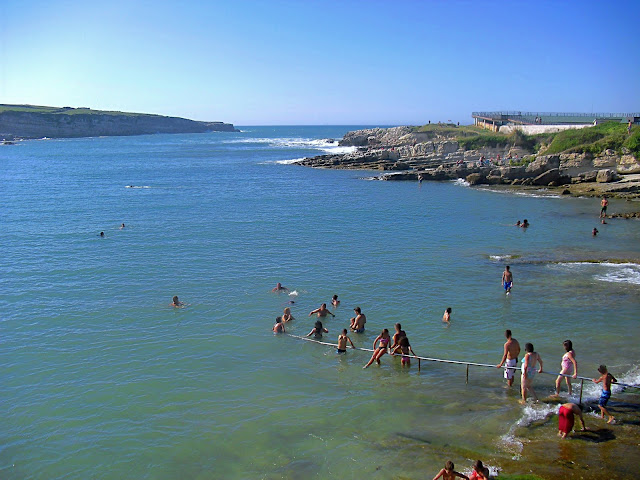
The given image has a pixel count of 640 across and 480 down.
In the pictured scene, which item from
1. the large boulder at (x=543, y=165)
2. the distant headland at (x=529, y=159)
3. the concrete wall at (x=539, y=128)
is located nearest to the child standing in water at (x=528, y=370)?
the distant headland at (x=529, y=159)

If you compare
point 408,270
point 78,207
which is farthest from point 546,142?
point 78,207

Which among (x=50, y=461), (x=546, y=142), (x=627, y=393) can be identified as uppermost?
(x=546, y=142)

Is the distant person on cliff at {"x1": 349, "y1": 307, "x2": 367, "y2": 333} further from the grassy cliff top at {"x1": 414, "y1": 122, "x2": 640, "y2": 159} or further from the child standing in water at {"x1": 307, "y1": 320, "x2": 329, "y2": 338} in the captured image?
the grassy cliff top at {"x1": 414, "y1": 122, "x2": 640, "y2": 159}

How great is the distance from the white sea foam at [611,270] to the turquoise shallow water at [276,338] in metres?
0.14

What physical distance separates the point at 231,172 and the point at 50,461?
6681cm

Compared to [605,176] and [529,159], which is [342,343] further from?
[529,159]

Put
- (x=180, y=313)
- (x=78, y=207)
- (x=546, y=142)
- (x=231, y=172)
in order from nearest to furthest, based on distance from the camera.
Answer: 1. (x=180, y=313)
2. (x=78, y=207)
3. (x=546, y=142)
4. (x=231, y=172)

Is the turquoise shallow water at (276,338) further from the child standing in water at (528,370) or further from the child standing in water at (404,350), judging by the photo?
the child standing in water at (528,370)

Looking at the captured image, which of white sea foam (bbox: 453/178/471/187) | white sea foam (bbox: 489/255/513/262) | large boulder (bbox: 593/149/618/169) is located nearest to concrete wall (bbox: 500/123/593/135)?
large boulder (bbox: 593/149/618/169)

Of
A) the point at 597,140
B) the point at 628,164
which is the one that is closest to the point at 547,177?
the point at 628,164

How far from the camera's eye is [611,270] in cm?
2562

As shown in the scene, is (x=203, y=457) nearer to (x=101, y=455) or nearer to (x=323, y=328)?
(x=101, y=455)

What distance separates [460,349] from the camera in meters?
17.4

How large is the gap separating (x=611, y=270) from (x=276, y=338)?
17.3 metres
